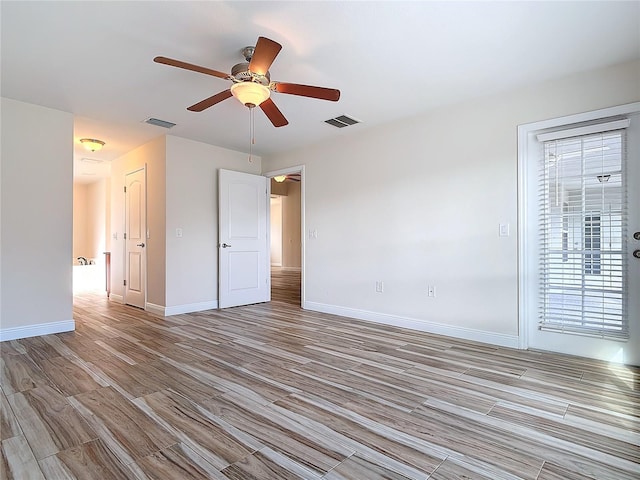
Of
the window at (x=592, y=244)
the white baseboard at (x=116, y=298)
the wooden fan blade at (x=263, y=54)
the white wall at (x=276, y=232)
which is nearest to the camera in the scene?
the wooden fan blade at (x=263, y=54)

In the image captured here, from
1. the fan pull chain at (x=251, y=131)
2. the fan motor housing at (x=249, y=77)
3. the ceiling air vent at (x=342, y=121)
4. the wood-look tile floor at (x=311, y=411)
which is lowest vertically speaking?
the wood-look tile floor at (x=311, y=411)

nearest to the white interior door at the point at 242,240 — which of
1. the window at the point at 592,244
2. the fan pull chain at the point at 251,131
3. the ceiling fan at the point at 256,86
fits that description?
the fan pull chain at the point at 251,131

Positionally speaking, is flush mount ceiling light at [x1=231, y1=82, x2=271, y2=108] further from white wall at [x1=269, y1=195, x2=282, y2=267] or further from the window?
white wall at [x1=269, y1=195, x2=282, y2=267]

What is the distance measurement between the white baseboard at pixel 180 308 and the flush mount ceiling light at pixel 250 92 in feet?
10.7

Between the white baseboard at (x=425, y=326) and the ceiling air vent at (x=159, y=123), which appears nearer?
the white baseboard at (x=425, y=326)

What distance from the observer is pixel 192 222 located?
4.98 m

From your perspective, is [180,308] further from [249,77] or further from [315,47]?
[315,47]

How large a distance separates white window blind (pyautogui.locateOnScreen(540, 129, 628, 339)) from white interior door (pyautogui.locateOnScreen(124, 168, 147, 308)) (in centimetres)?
514

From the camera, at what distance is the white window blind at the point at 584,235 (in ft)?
9.36

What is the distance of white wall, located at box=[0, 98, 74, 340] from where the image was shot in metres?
3.52

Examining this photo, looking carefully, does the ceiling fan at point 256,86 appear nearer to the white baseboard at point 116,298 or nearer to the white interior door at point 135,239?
the white interior door at point 135,239

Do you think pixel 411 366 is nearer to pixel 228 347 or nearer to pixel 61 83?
pixel 228 347

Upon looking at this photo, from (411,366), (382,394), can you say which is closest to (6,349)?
(382,394)

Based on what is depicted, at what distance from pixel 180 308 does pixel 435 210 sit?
364cm
